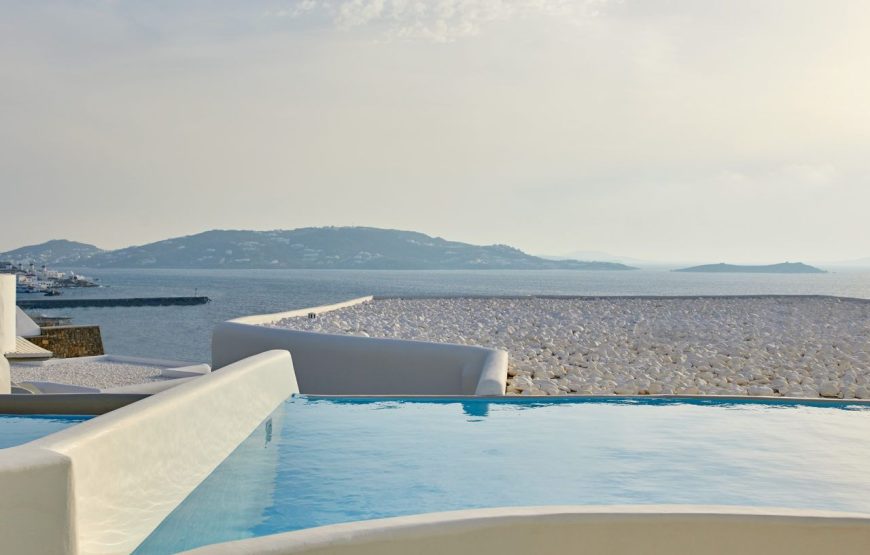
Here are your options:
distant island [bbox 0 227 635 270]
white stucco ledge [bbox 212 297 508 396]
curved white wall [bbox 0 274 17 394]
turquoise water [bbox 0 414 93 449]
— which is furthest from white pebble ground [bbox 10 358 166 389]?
distant island [bbox 0 227 635 270]

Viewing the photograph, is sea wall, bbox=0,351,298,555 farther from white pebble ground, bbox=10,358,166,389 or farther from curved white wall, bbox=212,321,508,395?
white pebble ground, bbox=10,358,166,389

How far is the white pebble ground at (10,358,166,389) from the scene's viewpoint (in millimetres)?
13435

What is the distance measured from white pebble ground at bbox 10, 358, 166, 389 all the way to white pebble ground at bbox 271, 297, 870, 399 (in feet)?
9.97

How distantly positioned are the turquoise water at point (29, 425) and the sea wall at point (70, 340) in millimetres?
20876

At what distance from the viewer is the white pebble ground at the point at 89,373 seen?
1344 centimetres

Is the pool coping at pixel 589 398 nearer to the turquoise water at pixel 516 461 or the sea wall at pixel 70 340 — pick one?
the turquoise water at pixel 516 461

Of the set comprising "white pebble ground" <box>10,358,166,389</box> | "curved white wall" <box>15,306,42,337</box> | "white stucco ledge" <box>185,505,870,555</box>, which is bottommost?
"white pebble ground" <box>10,358,166,389</box>

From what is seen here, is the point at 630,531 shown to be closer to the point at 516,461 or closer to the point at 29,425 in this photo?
the point at 516,461

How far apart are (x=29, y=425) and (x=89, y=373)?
32.7ft

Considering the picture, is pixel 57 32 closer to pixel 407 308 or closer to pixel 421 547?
pixel 407 308

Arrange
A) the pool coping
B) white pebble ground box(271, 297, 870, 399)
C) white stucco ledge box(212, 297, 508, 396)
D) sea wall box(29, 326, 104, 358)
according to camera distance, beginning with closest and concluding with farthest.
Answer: the pool coping < white stucco ledge box(212, 297, 508, 396) < white pebble ground box(271, 297, 870, 399) < sea wall box(29, 326, 104, 358)

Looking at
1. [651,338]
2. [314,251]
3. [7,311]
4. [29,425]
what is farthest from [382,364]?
[314,251]

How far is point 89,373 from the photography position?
1462 cm

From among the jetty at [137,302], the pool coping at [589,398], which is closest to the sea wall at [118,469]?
the pool coping at [589,398]
